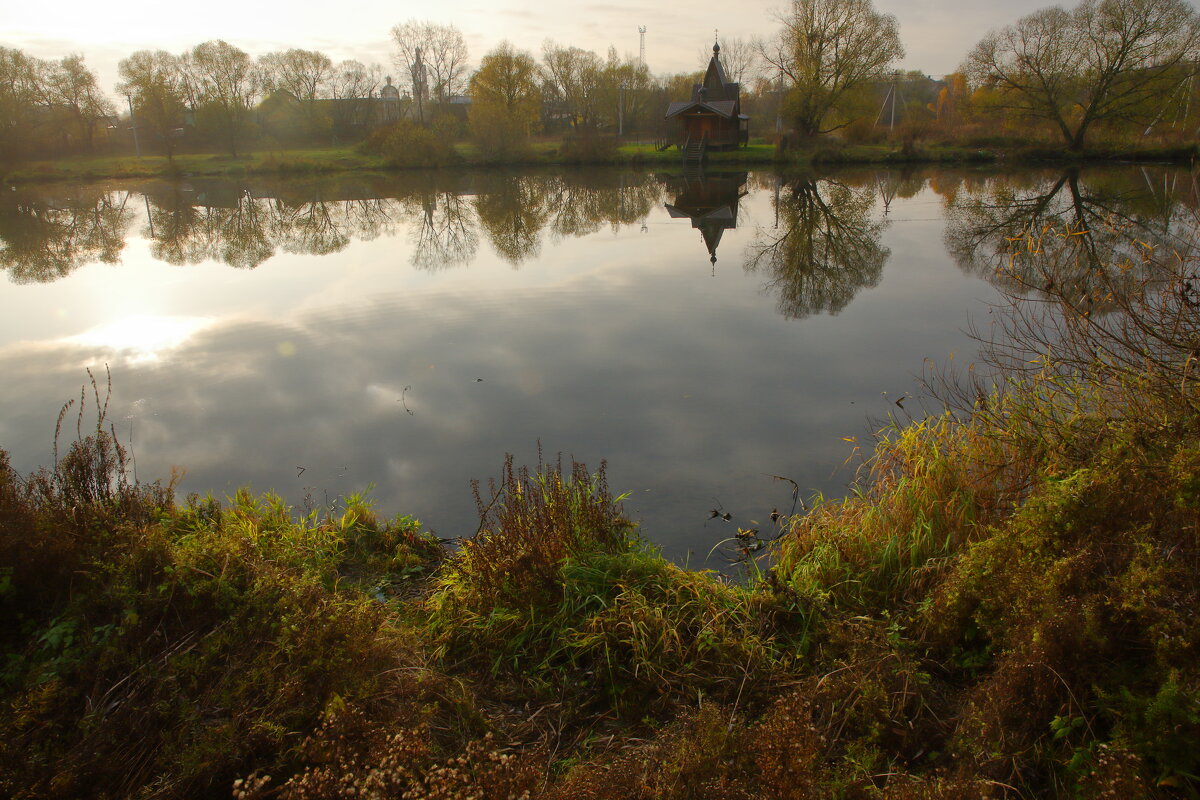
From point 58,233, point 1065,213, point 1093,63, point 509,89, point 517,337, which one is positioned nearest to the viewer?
point 517,337

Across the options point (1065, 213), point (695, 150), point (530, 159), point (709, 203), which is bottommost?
point (1065, 213)

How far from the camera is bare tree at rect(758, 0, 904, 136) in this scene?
42625 millimetres

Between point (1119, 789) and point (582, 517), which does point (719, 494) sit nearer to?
point (582, 517)

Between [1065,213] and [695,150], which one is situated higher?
[695,150]

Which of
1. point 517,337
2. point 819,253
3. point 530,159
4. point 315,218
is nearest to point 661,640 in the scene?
point 517,337

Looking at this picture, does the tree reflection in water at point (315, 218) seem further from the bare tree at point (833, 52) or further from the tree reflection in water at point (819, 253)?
the bare tree at point (833, 52)

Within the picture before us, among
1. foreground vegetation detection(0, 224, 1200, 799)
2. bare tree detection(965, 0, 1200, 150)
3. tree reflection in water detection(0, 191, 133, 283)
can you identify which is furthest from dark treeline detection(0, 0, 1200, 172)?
foreground vegetation detection(0, 224, 1200, 799)

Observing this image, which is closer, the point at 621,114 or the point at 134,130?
the point at 134,130

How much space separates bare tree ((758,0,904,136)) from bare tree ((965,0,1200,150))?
5709 millimetres

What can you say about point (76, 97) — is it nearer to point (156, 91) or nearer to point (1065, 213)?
point (156, 91)

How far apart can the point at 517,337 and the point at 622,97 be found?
52420mm

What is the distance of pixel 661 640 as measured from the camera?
3.76 metres

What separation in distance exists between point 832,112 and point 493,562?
47.7 meters

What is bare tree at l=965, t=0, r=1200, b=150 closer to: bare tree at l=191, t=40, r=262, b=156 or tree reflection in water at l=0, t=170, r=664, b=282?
tree reflection in water at l=0, t=170, r=664, b=282
